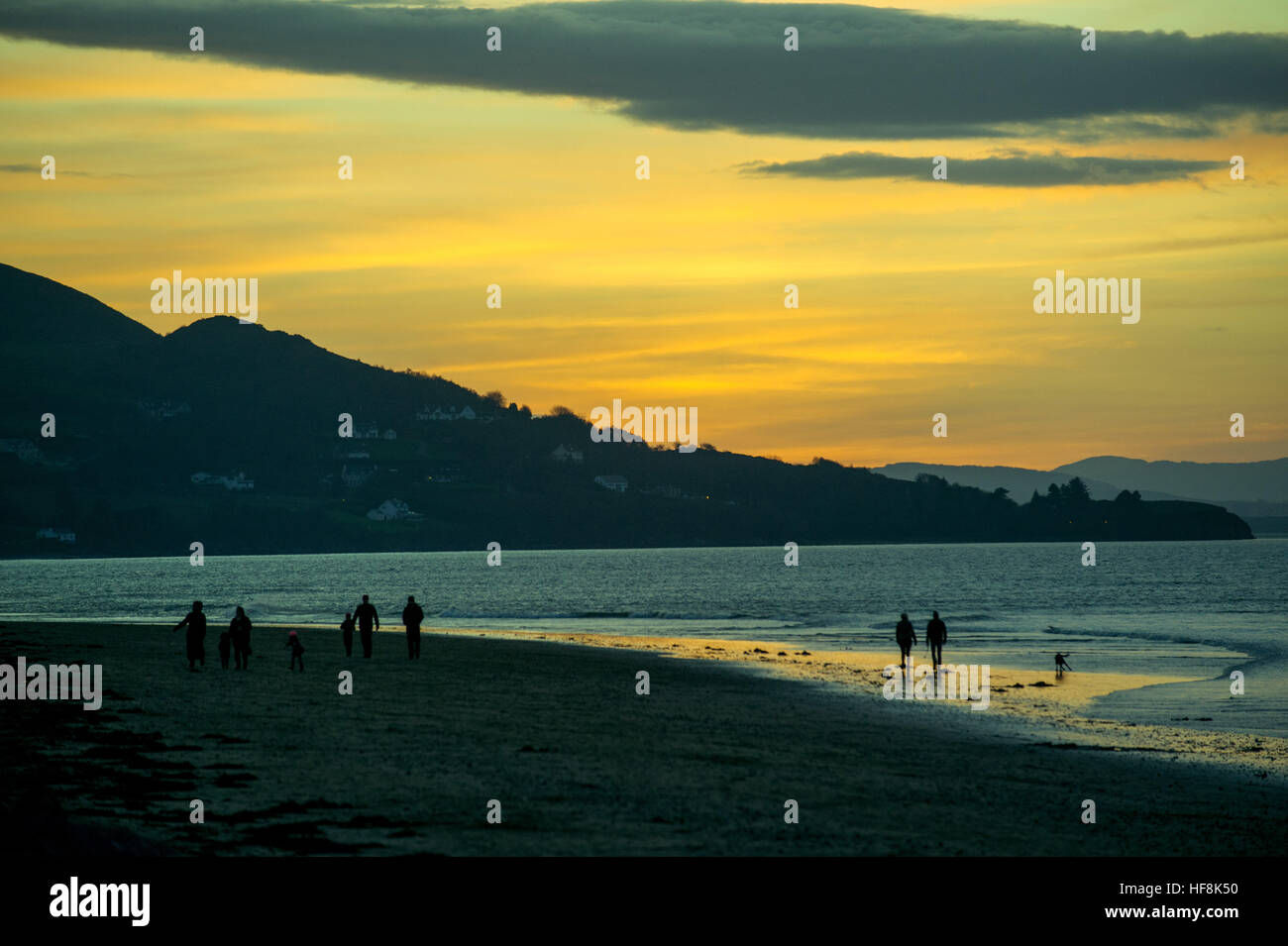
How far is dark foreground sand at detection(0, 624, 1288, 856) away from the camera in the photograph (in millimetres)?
14023

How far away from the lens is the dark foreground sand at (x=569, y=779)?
1402cm

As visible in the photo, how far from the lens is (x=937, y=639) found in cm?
3916

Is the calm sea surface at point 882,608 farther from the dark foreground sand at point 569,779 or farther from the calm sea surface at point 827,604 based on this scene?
the dark foreground sand at point 569,779

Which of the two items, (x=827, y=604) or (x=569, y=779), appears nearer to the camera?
(x=569, y=779)

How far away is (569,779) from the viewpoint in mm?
17875

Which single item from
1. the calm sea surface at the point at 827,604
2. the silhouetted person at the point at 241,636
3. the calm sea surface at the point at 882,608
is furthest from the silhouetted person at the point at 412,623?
the calm sea surface at the point at 827,604

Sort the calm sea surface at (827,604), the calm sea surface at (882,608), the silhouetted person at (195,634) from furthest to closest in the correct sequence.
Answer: the calm sea surface at (827,604)
the calm sea surface at (882,608)
the silhouetted person at (195,634)

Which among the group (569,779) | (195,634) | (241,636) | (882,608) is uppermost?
(195,634)

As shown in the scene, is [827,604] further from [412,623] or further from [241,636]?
[241,636]

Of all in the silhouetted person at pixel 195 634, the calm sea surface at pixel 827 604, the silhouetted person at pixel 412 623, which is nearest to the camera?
the silhouetted person at pixel 195 634

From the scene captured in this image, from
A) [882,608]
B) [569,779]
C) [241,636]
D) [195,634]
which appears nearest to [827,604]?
[882,608]
